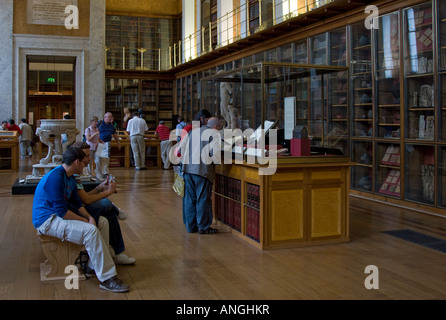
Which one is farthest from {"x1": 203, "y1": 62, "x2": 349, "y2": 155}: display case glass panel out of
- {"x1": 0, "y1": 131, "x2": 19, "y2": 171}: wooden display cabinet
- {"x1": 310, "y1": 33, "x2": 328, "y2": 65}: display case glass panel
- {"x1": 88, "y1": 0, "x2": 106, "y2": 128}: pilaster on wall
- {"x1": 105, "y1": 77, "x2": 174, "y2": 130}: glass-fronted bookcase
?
{"x1": 105, "y1": 77, "x2": 174, "y2": 130}: glass-fronted bookcase

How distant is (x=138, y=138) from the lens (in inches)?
503

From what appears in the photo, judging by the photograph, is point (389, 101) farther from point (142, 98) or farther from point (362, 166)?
point (142, 98)

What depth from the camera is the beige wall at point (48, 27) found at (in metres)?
15.8

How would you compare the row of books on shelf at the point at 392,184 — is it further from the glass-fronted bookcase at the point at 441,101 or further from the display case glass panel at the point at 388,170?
the glass-fronted bookcase at the point at 441,101

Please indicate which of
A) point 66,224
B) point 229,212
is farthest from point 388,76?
point 66,224

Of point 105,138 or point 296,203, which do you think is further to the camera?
point 105,138

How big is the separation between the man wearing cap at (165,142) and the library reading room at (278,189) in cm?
128

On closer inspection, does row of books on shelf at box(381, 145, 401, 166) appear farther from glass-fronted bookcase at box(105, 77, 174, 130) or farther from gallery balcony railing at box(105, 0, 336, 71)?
glass-fronted bookcase at box(105, 77, 174, 130)

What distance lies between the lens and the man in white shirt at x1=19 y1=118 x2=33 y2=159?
15375mm

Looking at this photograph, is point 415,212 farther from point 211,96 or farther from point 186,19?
point 186,19

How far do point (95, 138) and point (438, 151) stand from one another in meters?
6.21

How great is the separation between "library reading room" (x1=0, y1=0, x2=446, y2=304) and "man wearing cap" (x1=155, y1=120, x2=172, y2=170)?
128cm

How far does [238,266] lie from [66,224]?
1.52 meters

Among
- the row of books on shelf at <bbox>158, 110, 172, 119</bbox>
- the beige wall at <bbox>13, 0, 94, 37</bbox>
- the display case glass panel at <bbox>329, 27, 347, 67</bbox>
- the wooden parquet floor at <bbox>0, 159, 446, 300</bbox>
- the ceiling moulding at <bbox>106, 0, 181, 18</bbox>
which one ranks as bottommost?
the wooden parquet floor at <bbox>0, 159, 446, 300</bbox>
